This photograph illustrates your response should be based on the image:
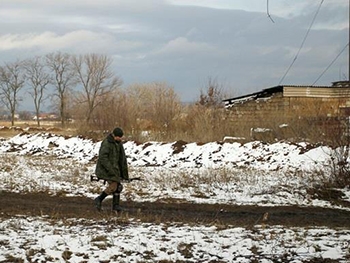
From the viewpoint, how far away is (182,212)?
37.8 ft

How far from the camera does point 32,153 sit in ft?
112

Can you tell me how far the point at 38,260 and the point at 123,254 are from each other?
114 cm

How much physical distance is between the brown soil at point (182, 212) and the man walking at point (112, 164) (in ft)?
1.63

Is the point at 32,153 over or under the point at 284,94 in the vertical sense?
under

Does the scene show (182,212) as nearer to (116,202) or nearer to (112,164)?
(116,202)

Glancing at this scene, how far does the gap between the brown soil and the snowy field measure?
0.67 metres

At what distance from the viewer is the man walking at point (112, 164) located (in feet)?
36.2

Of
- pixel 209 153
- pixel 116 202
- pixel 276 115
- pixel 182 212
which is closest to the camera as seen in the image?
pixel 116 202

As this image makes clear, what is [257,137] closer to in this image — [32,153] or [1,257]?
[32,153]

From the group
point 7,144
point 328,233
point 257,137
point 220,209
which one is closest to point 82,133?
point 7,144

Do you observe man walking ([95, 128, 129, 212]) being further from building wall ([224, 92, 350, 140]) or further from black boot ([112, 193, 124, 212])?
building wall ([224, 92, 350, 140])

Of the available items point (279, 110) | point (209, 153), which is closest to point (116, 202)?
point (209, 153)

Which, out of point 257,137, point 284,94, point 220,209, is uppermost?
point 284,94

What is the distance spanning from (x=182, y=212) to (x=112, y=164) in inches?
77.5
